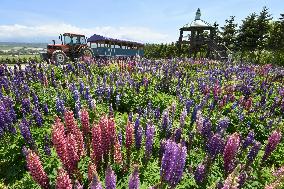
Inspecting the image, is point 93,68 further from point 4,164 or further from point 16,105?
point 4,164

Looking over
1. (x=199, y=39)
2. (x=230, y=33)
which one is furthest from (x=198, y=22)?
(x=230, y=33)

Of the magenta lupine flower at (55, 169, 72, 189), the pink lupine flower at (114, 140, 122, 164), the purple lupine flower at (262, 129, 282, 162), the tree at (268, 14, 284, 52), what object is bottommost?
the pink lupine flower at (114, 140, 122, 164)

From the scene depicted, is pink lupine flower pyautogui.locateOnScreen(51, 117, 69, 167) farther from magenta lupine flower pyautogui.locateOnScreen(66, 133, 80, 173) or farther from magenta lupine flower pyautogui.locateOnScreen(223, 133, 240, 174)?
magenta lupine flower pyautogui.locateOnScreen(223, 133, 240, 174)

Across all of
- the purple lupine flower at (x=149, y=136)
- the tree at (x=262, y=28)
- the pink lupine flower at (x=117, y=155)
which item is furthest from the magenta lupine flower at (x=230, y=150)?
the tree at (x=262, y=28)

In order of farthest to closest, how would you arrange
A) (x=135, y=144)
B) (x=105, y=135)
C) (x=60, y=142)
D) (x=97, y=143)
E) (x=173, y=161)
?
(x=135, y=144) → (x=105, y=135) → (x=97, y=143) → (x=60, y=142) → (x=173, y=161)

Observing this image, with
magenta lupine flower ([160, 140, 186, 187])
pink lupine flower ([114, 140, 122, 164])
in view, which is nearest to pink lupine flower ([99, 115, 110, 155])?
pink lupine flower ([114, 140, 122, 164])

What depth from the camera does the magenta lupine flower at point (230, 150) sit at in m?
4.60

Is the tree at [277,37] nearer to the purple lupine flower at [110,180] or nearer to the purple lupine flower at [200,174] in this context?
the purple lupine flower at [200,174]

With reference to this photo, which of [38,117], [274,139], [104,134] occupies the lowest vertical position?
[38,117]

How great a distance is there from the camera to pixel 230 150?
475cm

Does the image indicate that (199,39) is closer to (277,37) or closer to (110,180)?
(277,37)

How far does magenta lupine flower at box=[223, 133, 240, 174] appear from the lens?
460 centimetres

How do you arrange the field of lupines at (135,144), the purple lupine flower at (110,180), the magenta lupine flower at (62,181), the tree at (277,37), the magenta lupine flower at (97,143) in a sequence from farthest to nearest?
the tree at (277,37), the magenta lupine flower at (97,143), the field of lupines at (135,144), the magenta lupine flower at (62,181), the purple lupine flower at (110,180)

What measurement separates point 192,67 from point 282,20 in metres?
33.3
